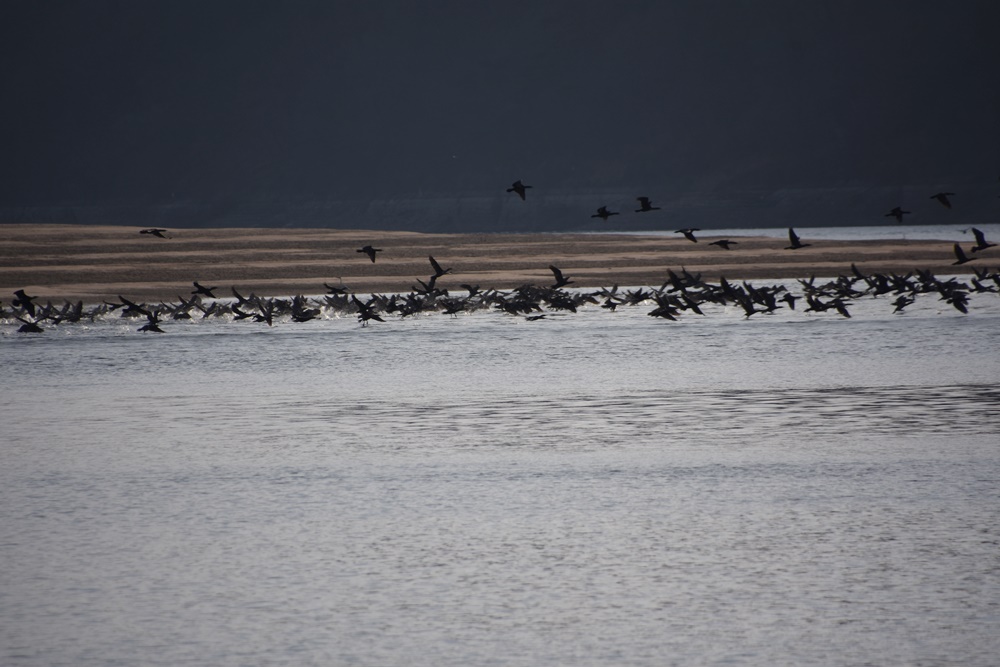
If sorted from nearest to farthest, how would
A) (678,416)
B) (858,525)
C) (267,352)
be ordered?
1. (858,525)
2. (678,416)
3. (267,352)

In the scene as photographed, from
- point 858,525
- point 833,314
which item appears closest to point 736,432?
point 858,525

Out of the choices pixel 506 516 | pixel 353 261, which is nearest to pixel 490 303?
pixel 353 261

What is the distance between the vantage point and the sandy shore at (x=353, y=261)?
39656 mm

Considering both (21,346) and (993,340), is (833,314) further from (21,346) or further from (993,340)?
(21,346)

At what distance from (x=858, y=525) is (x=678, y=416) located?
16.8 feet

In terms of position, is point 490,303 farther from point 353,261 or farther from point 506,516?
point 506,516

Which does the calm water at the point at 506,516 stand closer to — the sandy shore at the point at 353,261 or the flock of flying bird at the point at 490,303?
the flock of flying bird at the point at 490,303

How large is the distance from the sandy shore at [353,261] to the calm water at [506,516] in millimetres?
21591

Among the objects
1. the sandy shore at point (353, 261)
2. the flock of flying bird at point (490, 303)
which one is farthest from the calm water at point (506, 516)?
the sandy shore at point (353, 261)

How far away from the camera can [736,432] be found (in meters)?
12.9

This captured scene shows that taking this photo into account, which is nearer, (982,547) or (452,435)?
(982,547)

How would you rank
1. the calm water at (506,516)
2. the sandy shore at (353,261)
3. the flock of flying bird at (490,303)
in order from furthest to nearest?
1. the sandy shore at (353,261)
2. the flock of flying bird at (490,303)
3. the calm water at (506,516)

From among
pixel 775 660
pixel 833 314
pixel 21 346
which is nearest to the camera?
pixel 775 660

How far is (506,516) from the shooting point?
375 inches
